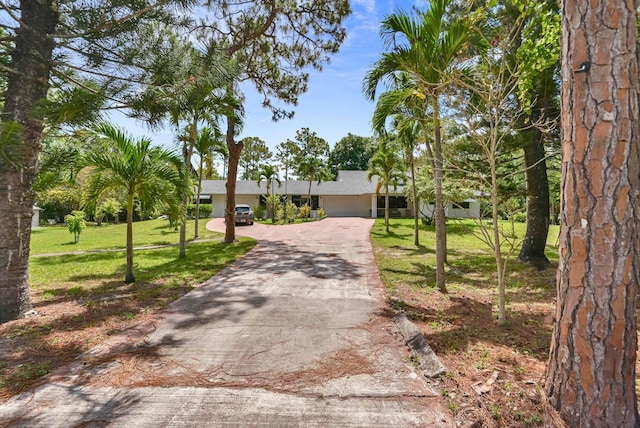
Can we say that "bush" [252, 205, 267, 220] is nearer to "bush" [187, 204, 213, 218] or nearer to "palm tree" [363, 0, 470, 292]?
"bush" [187, 204, 213, 218]

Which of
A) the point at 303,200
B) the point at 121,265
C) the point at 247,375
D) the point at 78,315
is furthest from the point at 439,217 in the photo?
the point at 303,200

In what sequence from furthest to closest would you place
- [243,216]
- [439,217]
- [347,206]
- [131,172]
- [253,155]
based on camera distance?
[253,155] < [347,206] < [243,216] < [131,172] < [439,217]

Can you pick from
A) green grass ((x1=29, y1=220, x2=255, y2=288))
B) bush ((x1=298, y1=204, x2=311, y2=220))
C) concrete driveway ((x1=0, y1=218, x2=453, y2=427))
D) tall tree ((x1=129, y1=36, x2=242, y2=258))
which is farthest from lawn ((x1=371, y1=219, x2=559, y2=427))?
bush ((x1=298, y1=204, x2=311, y2=220))

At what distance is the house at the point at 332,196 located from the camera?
107 ft

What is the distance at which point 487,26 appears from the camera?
6277mm

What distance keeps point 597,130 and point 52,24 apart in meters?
6.69

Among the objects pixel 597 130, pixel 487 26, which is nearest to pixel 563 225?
pixel 597 130

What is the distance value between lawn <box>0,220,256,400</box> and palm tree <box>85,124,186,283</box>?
1096mm

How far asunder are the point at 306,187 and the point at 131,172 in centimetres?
2845

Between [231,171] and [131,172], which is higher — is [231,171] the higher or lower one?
the higher one

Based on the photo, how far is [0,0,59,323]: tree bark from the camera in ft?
14.8

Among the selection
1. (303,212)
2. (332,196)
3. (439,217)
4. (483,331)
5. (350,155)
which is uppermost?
(350,155)

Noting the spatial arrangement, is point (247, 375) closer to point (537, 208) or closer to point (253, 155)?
point (537, 208)

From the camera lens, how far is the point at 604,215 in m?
2.14
